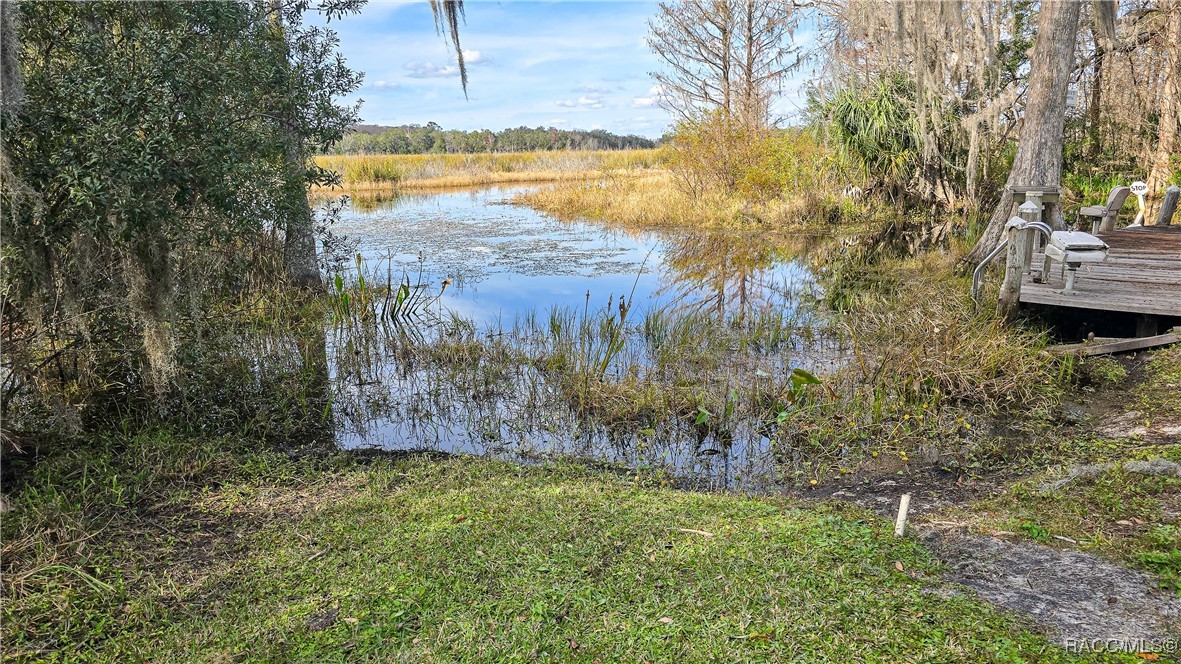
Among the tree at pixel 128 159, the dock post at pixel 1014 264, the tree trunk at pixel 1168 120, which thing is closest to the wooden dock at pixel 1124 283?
the dock post at pixel 1014 264

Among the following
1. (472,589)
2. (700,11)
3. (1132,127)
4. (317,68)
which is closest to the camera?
(472,589)

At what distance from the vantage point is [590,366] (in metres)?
6.48

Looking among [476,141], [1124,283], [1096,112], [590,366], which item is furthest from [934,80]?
[476,141]

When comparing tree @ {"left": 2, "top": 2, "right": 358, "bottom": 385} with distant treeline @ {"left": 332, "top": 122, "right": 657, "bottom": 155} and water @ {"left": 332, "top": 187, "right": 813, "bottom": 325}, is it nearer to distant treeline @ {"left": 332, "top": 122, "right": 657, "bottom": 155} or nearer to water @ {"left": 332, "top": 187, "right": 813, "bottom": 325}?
water @ {"left": 332, "top": 187, "right": 813, "bottom": 325}

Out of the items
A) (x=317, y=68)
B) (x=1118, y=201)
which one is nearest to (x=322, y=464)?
(x=317, y=68)

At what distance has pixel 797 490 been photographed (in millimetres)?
4531

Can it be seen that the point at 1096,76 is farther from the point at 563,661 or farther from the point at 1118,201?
the point at 563,661

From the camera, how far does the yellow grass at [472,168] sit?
29578mm

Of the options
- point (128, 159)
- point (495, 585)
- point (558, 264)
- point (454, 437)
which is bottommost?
point (454, 437)

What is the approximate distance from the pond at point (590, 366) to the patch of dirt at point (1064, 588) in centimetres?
165

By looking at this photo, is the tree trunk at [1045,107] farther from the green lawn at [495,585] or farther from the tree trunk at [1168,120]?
the green lawn at [495,585]

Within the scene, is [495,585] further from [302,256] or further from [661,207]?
[661,207]

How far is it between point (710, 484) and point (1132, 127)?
39.4 feet

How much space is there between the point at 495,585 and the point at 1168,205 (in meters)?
11.2
